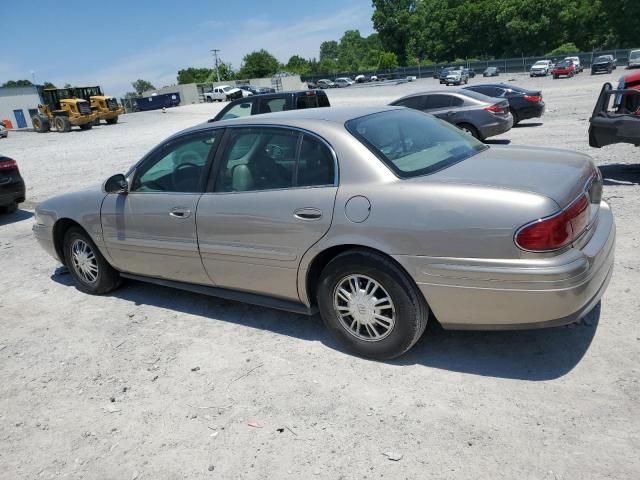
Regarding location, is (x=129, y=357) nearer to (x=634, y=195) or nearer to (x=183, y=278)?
(x=183, y=278)

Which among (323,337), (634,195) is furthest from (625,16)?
(323,337)

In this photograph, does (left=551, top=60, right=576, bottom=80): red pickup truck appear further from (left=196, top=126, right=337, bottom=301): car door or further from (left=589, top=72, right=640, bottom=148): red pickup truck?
(left=196, top=126, right=337, bottom=301): car door

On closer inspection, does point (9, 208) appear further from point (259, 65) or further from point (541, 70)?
point (259, 65)

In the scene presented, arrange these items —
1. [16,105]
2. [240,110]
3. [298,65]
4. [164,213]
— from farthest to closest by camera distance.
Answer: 1. [298,65]
2. [16,105]
3. [240,110]
4. [164,213]

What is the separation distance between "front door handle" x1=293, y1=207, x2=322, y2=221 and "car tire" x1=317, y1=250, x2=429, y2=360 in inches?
11.7

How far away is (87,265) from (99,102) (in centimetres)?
3492

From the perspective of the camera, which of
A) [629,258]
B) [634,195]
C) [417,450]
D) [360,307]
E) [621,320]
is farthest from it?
[634,195]

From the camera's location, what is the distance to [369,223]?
3172 millimetres

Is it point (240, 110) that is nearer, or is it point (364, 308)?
point (364, 308)

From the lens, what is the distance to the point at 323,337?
390 cm

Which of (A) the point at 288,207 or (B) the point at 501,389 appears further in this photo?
(A) the point at 288,207

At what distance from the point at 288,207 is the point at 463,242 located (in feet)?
3.96

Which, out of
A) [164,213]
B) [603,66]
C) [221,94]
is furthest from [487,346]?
[221,94]

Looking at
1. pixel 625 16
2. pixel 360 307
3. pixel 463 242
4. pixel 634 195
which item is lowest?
pixel 634 195
